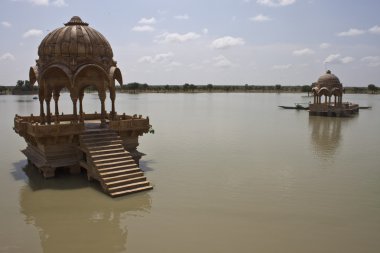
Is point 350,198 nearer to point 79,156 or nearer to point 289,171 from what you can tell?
point 289,171

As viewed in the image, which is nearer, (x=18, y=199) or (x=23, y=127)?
(x=18, y=199)

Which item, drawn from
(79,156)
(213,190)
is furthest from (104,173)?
(213,190)

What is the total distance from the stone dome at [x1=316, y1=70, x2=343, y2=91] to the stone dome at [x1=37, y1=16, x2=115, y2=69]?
3375 centimetres

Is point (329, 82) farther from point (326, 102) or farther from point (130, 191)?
point (130, 191)

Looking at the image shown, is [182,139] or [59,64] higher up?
[59,64]

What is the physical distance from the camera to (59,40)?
14.0 metres

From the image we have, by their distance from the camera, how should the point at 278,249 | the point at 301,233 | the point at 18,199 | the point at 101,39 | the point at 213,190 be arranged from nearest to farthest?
the point at 278,249, the point at 301,233, the point at 18,199, the point at 213,190, the point at 101,39

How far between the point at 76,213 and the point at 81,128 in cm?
433

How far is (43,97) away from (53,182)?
3872 millimetres

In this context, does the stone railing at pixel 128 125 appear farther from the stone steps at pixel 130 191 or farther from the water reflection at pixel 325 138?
the water reflection at pixel 325 138

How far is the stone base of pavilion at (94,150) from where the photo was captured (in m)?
12.3

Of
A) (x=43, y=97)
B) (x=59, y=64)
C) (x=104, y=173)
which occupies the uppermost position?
(x=59, y=64)

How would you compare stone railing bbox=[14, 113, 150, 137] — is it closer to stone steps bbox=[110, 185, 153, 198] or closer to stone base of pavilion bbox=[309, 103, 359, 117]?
stone steps bbox=[110, 185, 153, 198]

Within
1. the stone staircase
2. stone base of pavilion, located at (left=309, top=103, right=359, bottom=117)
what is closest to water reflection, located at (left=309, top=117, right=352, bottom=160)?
stone base of pavilion, located at (left=309, top=103, right=359, bottom=117)
